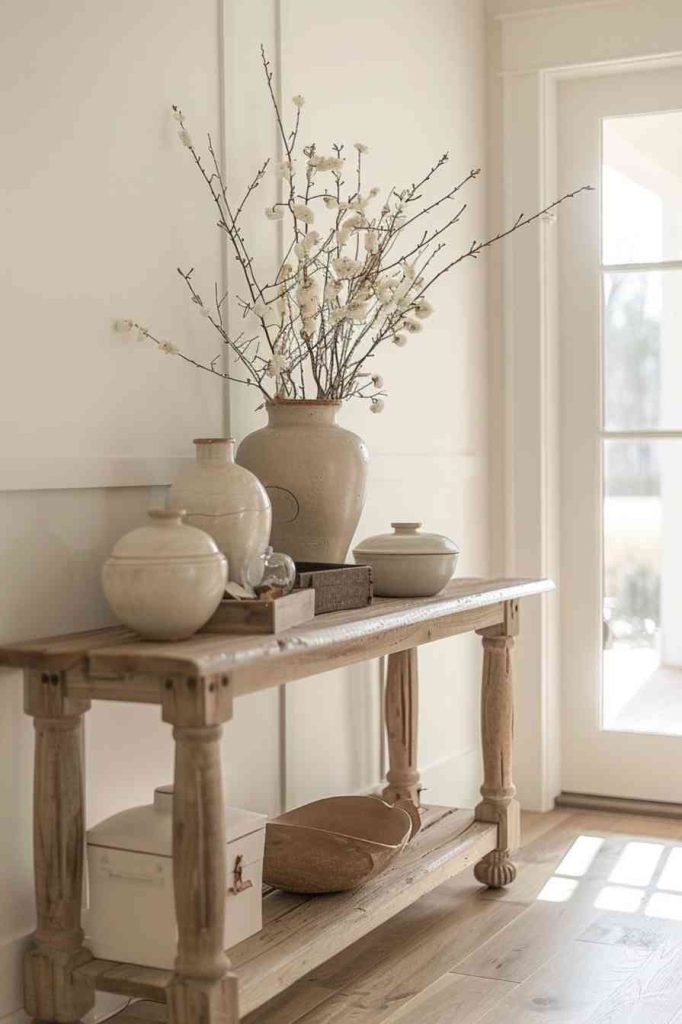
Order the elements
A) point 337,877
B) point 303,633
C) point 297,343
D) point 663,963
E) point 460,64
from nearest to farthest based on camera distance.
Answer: point 303,633 → point 337,877 → point 663,963 → point 297,343 → point 460,64

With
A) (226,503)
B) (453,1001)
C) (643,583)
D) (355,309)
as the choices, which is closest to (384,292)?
(355,309)

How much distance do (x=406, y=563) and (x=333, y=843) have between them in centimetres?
58

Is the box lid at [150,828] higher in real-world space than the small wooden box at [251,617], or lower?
lower

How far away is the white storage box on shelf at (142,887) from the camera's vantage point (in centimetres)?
223

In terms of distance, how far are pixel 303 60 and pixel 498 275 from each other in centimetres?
115

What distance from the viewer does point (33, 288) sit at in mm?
2275

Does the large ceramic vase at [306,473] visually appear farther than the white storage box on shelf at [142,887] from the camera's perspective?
Yes

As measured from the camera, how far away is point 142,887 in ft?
7.39

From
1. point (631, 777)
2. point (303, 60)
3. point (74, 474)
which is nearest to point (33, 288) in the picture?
point (74, 474)

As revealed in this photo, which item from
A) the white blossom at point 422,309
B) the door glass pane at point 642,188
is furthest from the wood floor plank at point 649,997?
the door glass pane at point 642,188

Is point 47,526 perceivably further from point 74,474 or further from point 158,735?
point 158,735

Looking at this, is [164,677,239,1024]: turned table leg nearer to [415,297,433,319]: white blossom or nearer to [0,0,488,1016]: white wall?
[0,0,488,1016]: white wall

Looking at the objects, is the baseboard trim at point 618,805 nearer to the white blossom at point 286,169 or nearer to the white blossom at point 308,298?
the white blossom at point 308,298

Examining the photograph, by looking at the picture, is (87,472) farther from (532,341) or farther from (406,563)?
(532,341)
